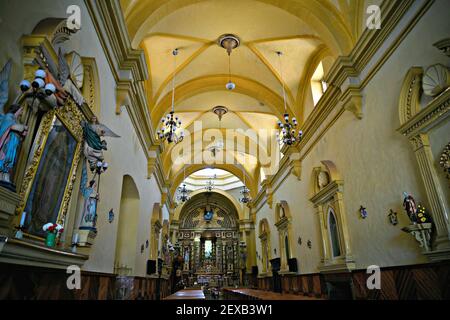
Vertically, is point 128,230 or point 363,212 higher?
point 128,230

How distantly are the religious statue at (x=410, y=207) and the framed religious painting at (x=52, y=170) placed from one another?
4.71 metres

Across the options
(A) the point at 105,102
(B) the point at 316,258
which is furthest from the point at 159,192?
(A) the point at 105,102

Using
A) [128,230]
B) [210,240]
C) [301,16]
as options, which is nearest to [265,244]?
[128,230]

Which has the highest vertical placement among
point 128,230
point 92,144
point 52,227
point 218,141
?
point 218,141

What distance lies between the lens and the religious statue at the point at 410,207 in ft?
14.1

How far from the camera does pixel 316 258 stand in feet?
27.8

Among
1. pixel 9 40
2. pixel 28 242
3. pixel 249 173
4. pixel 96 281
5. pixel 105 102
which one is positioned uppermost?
pixel 249 173

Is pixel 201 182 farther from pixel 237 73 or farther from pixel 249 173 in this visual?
pixel 237 73

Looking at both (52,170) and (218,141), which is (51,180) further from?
(218,141)

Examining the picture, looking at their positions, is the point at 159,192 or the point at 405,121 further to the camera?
the point at 159,192

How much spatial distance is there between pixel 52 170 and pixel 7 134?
3.54 feet

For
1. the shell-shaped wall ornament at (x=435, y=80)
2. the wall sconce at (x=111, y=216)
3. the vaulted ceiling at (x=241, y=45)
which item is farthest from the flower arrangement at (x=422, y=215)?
the wall sconce at (x=111, y=216)

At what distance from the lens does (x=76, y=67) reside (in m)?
4.06

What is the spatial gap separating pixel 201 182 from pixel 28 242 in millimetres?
20764
